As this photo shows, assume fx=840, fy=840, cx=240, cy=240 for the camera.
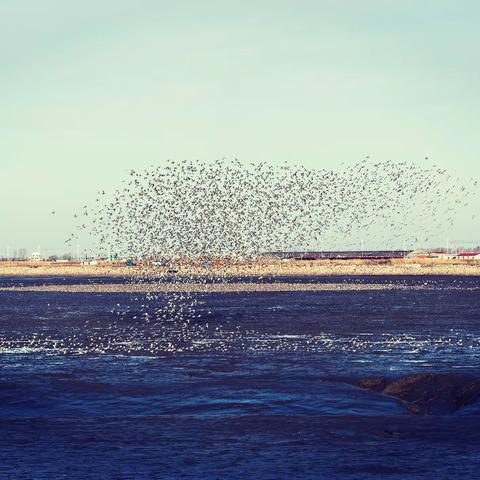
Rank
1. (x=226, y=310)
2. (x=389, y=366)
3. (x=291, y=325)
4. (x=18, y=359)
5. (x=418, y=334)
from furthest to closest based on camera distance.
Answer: (x=226, y=310) → (x=291, y=325) → (x=418, y=334) → (x=18, y=359) → (x=389, y=366)

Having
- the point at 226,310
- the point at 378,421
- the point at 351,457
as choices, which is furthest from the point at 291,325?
the point at 351,457

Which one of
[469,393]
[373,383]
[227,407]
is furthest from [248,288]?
[227,407]

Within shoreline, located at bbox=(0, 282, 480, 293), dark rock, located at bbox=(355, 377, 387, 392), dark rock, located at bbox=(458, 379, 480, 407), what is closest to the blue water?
dark rock, located at bbox=(355, 377, 387, 392)

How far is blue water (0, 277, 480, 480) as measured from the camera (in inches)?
655

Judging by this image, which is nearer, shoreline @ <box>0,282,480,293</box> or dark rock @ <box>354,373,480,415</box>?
dark rock @ <box>354,373,480,415</box>

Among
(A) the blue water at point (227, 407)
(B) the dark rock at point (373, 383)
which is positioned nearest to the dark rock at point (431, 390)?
(B) the dark rock at point (373, 383)

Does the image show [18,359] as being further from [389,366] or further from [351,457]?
[351,457]

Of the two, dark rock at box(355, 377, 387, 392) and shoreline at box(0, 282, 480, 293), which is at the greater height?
dark rock at box(355, 377, 387, 392)

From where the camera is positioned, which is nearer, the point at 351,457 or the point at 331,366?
the point at 351,457

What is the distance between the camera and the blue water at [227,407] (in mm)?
16625

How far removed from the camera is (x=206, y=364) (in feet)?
104

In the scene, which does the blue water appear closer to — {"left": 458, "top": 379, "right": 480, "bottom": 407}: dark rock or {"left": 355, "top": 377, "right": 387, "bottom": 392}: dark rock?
{"left": 355, "top": 377, "right": 387, "bottom": 392}: dark rock

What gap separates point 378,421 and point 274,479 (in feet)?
19.3

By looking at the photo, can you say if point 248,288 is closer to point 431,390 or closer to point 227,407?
point 431,390
